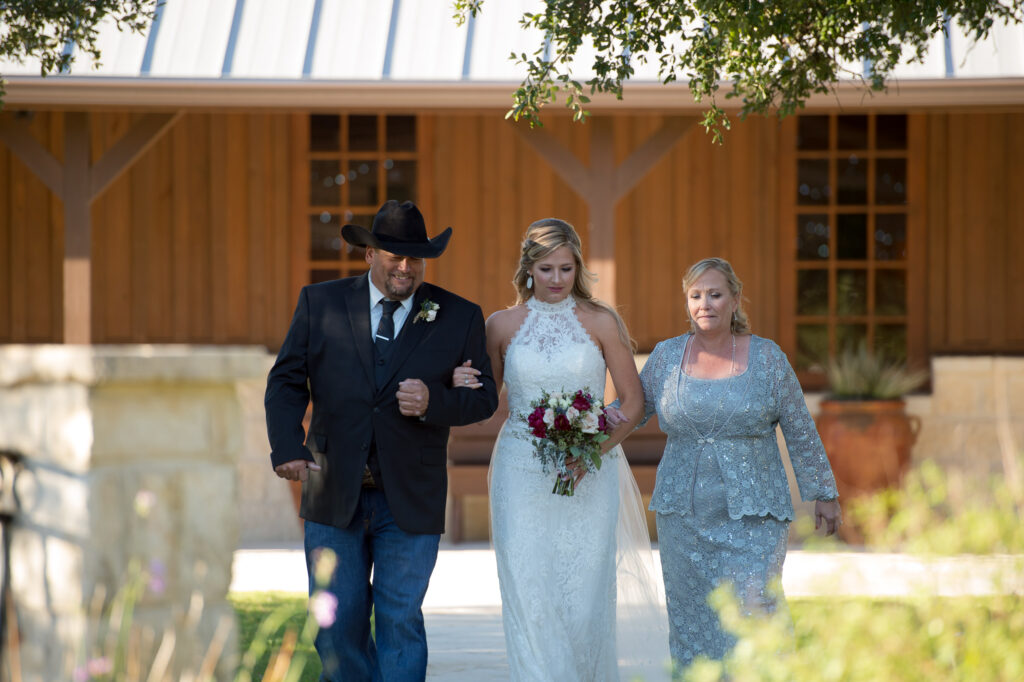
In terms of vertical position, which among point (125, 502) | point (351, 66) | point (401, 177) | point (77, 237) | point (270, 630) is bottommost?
point (270, 630)

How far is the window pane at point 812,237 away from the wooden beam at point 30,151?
6420 mm

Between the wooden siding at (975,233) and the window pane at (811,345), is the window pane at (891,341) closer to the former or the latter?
the wooden siding at (975,233)

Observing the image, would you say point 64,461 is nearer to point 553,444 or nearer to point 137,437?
point 137,437

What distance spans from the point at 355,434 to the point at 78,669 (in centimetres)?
206

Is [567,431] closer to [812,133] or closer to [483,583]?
[483,583]

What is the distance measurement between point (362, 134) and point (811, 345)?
4575 mm

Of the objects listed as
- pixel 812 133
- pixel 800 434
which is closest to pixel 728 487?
pixel 800 434

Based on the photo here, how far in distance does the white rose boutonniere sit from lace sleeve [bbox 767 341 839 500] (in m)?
1.37

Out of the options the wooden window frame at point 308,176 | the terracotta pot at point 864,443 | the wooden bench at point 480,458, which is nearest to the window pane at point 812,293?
the terracotta pot at point 864,443

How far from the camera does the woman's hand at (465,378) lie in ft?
15.8

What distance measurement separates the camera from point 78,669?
8.88 feet

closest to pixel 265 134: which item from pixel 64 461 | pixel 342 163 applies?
pixel 342 163

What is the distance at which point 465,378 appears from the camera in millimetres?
4816

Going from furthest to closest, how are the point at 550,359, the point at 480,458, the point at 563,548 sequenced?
1. the point at 480,458
2. the point at 550,359
3. the point at 563,548
